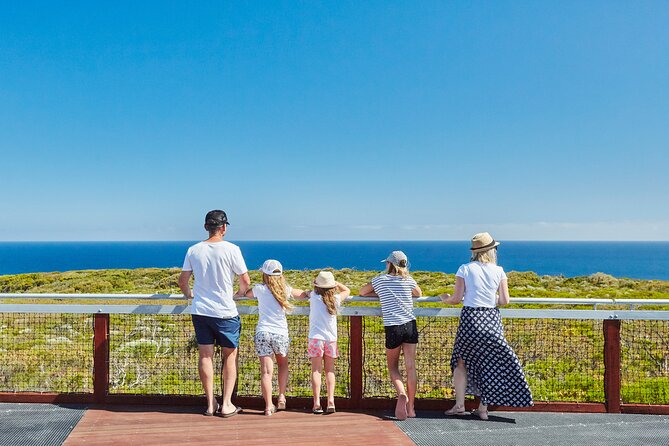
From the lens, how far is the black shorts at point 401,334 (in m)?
4.09

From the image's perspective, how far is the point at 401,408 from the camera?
411cm

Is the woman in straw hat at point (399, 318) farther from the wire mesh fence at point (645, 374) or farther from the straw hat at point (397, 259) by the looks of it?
the wire mesh fence at point (645, 374)

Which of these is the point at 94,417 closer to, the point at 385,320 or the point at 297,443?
the point at 297,443

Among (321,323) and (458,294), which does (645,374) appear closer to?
(458,294)

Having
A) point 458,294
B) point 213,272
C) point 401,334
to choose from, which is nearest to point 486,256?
point 458,294

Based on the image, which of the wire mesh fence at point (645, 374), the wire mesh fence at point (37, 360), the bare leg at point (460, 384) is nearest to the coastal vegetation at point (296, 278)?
the wire mesh fence at point (645, 374)

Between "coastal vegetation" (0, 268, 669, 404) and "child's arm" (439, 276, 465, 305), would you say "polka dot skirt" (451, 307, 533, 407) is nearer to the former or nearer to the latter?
"child's arm" (439, 276, 465, 305)

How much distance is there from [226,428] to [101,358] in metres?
1.37

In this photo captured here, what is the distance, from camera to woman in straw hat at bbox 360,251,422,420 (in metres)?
4.10

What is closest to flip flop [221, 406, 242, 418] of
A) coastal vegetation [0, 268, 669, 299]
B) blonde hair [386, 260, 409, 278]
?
blonde hair [386, 260, 409, 278]

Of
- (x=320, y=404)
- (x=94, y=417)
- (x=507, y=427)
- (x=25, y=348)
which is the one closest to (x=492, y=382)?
(x=507, y=427)

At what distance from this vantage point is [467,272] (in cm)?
409

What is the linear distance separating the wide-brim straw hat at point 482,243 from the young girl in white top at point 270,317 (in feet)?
5.00

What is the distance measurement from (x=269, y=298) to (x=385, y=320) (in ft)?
3.20
